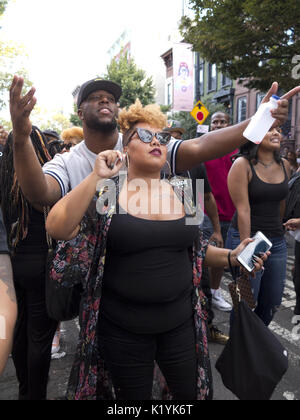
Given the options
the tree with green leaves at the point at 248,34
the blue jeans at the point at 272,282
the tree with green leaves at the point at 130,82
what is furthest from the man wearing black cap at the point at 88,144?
the tree with green leaves at the point at 130,82

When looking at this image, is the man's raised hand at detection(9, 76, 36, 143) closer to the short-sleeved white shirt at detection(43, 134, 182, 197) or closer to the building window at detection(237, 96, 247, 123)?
the short-sleeved white shirt at detection(43, 134, 182, 197)

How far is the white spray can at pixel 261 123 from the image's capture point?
5.88ft

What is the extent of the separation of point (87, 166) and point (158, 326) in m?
1.03

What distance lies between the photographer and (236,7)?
294 inches

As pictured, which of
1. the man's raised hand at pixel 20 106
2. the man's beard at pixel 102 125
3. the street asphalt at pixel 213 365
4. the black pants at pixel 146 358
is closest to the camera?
the man's raised hand at pixel 20 106

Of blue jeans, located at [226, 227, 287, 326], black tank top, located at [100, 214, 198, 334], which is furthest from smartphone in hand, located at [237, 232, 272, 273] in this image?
blue jeans, located at [226, 227, 287, 326]

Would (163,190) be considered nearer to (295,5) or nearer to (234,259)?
(234,259)

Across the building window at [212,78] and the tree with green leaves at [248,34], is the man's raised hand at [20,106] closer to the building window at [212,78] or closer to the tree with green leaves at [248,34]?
the tree with green leaves at [248,34]

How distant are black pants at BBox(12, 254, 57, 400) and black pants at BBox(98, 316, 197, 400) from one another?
0.72 meters

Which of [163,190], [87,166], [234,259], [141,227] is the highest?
[87,166]

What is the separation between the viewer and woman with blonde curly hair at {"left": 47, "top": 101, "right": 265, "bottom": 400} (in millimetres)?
1775

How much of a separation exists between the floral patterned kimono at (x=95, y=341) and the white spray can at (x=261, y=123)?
2.64ft
